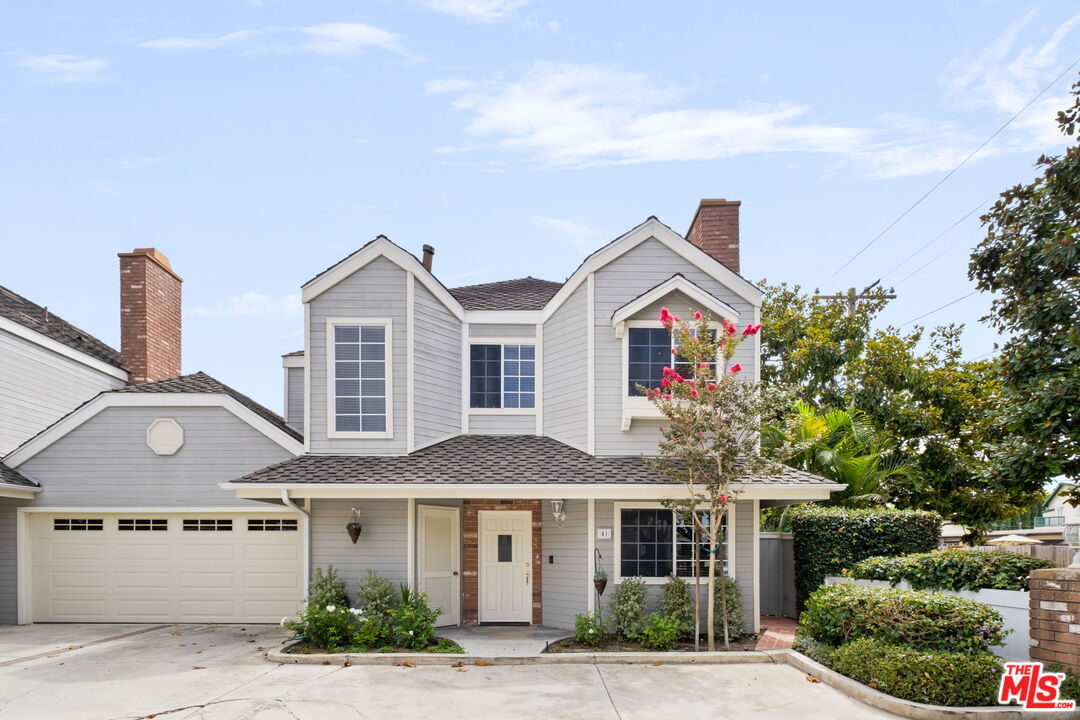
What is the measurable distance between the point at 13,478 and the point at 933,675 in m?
14.3

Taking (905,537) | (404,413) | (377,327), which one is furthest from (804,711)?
(377,327)

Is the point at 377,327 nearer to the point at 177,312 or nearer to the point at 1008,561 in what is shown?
the point at 177,312

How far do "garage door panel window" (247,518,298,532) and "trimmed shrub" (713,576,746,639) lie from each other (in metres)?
7.33

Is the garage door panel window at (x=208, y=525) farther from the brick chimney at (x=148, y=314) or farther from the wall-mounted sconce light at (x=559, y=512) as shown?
the wall-mounted sconce light at (x=559, y=512)

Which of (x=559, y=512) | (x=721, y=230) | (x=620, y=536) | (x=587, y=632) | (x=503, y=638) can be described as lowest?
(x=503, y=638)

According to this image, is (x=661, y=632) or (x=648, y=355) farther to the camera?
(x=648, y=355)

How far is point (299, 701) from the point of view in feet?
26.7

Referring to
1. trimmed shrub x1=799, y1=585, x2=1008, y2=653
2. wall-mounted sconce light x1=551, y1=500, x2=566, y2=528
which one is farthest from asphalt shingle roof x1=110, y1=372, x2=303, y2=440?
trimmed shrub x1=799, y1=585, x2=1008, y2=653

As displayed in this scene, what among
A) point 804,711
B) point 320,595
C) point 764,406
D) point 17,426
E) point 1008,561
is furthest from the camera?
point 17,426

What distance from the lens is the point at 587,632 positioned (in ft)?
36.1

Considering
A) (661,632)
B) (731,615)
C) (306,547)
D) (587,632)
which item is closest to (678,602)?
(661,632)

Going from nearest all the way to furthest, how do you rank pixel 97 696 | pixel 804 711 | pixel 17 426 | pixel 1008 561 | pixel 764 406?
1. pixel 804 711
2. pixel 97 696
3. pixel 1008 561
4. pixel 764 406
5. pixel 17 426

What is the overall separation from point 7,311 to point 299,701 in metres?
10.8

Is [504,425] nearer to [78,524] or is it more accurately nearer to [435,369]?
[435,369]
